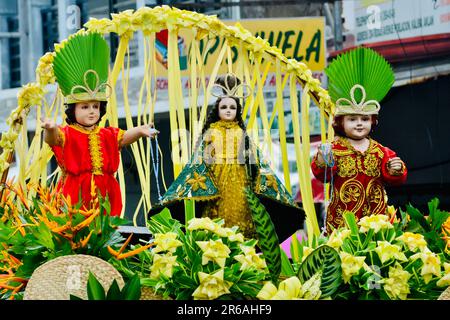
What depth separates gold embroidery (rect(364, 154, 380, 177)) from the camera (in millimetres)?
5172

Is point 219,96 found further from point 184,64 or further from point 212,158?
point 184,64

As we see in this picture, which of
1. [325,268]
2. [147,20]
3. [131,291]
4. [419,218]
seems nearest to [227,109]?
[147,20]

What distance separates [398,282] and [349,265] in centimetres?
19

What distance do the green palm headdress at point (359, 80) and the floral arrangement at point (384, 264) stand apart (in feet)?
5.03

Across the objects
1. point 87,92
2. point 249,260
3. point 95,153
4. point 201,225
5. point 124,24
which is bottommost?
point 249,260

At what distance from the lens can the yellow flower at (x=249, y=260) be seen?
3227 millimetres

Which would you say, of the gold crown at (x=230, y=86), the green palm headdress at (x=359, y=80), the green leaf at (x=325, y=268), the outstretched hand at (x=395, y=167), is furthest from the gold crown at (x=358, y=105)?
the green leaf at (x=325, y=268)

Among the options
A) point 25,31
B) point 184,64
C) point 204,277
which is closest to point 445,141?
point 184,64

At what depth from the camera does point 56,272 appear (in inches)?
124

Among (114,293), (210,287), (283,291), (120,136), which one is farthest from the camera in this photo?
(120,136)

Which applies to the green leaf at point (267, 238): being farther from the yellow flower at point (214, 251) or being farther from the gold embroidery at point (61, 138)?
the gold embroidery at point (61, 138)

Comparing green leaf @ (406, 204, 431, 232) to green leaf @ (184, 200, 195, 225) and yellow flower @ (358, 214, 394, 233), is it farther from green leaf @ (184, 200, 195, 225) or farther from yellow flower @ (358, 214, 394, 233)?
green leaf @ (184, 200, 195, 225)

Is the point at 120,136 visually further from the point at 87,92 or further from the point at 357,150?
the point at 357,150

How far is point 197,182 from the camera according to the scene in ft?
15.9
